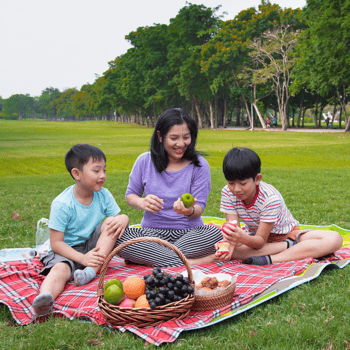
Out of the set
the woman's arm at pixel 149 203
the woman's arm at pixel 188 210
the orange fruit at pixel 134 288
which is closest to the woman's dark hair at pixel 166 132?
the woman's arm at pixel 149 203

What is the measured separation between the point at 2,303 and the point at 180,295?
166cm

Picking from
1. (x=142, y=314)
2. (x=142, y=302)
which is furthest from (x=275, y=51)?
(x=142, y=314)

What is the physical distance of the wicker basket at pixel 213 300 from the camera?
320cm

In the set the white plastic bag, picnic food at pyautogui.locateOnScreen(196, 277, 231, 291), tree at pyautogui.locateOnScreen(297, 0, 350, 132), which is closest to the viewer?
picnic food at pyautogui.locateOnScreen(196, 277, 231, 291)

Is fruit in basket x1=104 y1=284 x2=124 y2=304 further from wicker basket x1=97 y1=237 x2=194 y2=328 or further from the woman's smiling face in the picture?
the woman's smiling face

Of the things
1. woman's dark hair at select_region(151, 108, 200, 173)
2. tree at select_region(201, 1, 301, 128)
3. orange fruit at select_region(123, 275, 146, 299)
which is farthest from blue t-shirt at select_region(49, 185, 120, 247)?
tree at select_region(201, 1, 301, 128)

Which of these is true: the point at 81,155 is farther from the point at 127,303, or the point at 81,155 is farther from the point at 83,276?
the point at 127,303

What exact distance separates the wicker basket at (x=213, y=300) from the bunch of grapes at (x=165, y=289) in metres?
0.18

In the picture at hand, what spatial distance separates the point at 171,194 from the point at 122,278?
3.86ft

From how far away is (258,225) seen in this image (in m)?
4.57

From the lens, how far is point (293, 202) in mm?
8555

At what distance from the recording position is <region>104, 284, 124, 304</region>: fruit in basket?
121 inches

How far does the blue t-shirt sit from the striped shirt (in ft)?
4.57

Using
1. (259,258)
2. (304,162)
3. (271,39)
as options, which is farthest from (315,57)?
(259,258)
